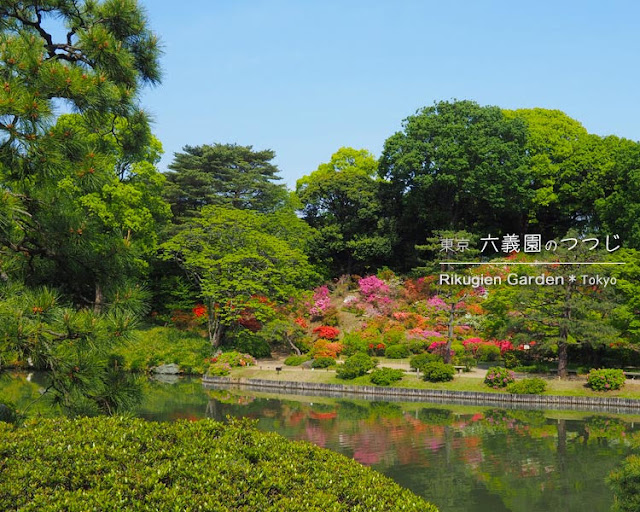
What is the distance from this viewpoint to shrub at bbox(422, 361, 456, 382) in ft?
83.8

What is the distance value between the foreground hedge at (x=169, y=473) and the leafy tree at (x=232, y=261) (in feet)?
86.7

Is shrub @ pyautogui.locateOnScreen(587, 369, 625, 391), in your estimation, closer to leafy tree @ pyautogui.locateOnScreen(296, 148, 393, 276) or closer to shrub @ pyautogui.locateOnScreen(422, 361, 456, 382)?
shrub @ pyautogui.locateOnScreen(422, 361, 456, 382)

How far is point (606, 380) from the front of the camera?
23125 mm

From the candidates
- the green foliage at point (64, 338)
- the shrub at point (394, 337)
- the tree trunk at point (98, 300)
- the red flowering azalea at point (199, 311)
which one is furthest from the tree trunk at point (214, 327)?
the green foliage at point (64, 338)

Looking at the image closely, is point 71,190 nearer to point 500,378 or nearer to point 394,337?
point 500,378

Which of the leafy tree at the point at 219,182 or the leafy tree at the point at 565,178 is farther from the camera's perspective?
the leafy tree at the point at 219,182

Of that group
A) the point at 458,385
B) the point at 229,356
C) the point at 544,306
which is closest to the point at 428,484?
the point at 458,385

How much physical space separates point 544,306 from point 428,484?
13.9 m

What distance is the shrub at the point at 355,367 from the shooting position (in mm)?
27250

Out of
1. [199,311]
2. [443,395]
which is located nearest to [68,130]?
[443,395]

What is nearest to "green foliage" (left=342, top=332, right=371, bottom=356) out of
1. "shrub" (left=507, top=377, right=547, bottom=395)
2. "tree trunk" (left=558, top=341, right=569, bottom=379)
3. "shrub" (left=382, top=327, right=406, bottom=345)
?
"shrub" (left=382, top=327, right=406, bottom=345)

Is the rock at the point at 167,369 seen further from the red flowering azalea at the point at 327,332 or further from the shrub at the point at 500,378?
the shrub at the point at 500,378

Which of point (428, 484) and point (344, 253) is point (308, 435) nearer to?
point (428, 484)

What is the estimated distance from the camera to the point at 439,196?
3878 cm
